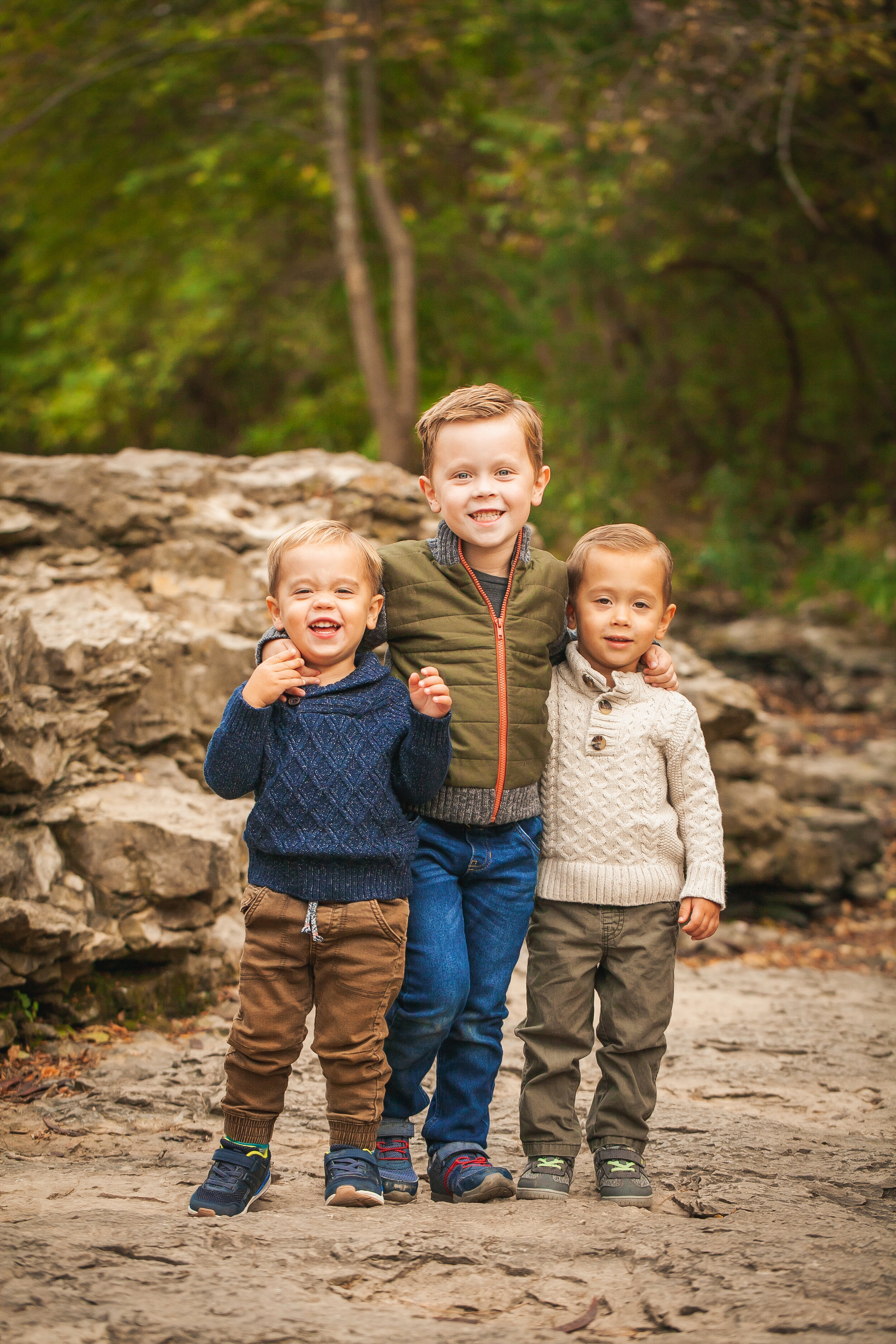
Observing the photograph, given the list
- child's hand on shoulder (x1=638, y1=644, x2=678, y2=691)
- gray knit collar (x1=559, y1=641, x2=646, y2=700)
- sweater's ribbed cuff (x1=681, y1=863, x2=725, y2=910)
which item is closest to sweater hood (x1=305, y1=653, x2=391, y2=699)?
gray knit collar (x1=559, y1=641, x2=646, y2=700)

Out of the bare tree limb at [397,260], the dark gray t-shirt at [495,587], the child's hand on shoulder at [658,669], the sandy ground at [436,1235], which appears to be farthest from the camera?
the bare tree limb at [397,260]

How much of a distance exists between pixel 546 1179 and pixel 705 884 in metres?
0.72

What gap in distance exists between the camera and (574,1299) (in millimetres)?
1934

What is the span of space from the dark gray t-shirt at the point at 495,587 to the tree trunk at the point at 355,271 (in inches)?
370

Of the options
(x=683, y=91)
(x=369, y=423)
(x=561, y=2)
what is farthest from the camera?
(x=369, y=423)

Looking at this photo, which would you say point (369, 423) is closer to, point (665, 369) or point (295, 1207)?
point (665, 369)

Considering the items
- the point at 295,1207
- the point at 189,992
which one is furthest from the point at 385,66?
the point at 295,1207

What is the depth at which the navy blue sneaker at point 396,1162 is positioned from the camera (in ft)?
7.98

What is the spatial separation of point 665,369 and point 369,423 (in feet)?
15.3

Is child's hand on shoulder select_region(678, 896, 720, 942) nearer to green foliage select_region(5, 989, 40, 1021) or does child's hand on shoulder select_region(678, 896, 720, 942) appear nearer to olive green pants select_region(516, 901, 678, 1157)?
olive green pants select_region(516, 901, 678, 1157)

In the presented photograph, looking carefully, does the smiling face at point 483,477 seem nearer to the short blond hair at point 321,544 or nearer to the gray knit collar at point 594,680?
the short blond hair at point 321,544

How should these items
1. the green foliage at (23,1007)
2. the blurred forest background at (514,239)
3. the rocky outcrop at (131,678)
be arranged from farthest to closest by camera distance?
the blurred forest background at (514,239)
the rocky outcrop at (131,678)
the green foliage at (23,1007)

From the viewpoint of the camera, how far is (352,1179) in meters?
2.33

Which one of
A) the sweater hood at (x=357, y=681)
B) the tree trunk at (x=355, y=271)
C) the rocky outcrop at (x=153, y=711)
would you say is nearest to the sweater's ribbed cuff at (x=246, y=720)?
the sweater hood at (x=357, y=681)
